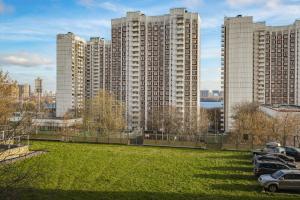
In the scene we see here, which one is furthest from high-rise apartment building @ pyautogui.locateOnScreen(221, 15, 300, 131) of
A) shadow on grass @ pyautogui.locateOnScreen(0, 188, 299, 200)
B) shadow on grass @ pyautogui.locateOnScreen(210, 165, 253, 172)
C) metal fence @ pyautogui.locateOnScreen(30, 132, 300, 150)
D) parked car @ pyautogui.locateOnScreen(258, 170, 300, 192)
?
shadow on grass @ pyautogui.locateOnScreen(0, 188, 299, 200)

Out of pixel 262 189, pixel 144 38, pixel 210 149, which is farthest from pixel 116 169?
pixel 144 38

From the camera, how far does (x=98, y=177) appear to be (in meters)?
21.6

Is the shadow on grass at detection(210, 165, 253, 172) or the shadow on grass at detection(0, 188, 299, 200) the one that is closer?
the shadow on grass at detection(0, 188, 299, 200)

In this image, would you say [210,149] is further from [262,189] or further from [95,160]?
[262,189]

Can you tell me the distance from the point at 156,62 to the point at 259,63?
2438 centimetres

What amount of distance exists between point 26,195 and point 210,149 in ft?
72.9

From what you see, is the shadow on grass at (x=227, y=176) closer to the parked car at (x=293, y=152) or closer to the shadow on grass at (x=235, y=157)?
the shadow on grass at (x=235, y=157)

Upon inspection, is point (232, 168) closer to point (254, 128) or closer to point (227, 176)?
point (227, 176)

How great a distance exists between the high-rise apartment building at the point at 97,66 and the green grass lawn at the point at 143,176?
5950 centimetres

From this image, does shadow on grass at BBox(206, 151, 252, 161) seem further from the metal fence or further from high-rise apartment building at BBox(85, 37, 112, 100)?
high-rise apartment building at BBox(85, 37, 112, 100)

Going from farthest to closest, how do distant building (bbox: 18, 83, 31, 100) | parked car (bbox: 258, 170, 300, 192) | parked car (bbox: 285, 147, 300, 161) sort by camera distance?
1. distant building (bbox: 18, 83, 31, 100)
2. parked car (bbox: 285, 147, 300, 161)
3. parked car (bbox: 258, 170, 300, 192)

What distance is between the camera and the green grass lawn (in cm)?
1817

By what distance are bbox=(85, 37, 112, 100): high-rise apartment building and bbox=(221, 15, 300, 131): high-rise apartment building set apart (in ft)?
98.5

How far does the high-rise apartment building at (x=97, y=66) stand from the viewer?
90.9m
